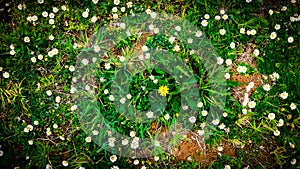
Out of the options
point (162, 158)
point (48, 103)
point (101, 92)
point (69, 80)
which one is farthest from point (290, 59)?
point (48, 103)

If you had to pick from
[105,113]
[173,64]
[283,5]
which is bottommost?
[105,113]

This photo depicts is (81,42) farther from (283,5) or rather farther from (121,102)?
(283,5)

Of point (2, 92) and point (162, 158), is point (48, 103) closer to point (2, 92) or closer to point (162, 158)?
point (2, 92)

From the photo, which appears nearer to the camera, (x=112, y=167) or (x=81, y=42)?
(x=112, y=167)

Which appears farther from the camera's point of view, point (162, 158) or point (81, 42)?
point (81, 42)

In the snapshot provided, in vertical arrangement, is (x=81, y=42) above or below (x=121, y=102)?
above

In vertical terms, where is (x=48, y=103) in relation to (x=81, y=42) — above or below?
below
